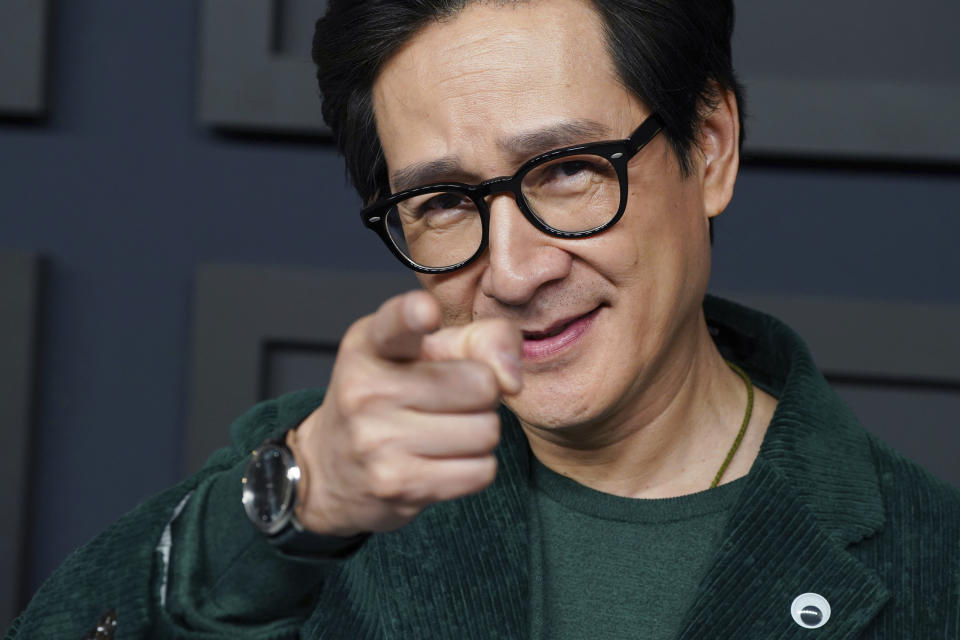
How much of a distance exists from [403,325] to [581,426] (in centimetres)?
55

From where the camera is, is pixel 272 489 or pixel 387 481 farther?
pixel 272 489

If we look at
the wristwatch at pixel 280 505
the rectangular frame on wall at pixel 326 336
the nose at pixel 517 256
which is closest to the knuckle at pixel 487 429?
the wristwatch at pixel 280 505

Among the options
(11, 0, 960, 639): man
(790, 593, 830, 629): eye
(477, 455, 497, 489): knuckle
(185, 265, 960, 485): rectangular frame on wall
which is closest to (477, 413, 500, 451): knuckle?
(477, 455, 497, 489): knuckle

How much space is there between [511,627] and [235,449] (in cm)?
39

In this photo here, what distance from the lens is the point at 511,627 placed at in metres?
1.25

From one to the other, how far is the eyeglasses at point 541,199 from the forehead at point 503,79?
0.03m

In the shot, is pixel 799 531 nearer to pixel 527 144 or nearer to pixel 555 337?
pixel 555 337

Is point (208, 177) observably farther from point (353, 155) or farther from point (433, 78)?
point (433, 78)

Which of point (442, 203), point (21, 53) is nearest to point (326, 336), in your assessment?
point (21, 53)

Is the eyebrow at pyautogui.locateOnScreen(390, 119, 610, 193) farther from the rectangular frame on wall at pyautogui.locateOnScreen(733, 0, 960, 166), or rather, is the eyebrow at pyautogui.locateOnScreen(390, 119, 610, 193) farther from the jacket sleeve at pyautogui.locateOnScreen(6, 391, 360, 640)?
the rectangular frame on wall at pyautogui.locateOnScreen(733, 0, 960, 166)

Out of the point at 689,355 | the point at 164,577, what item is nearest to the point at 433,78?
the point at 689,355

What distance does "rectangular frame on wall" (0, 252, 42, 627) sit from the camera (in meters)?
2.08

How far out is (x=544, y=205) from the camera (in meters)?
1.27

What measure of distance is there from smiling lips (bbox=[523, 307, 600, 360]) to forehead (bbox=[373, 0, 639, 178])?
0.20m
